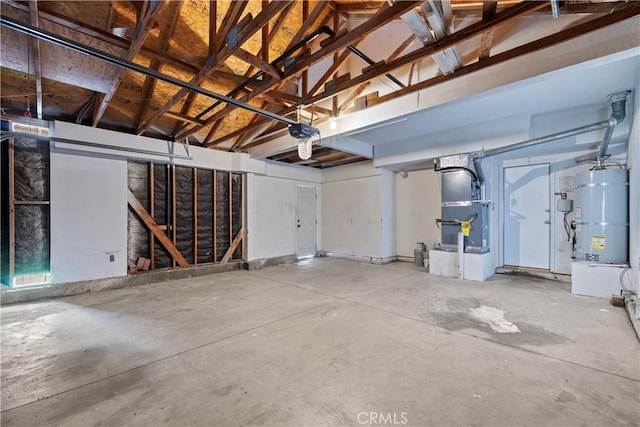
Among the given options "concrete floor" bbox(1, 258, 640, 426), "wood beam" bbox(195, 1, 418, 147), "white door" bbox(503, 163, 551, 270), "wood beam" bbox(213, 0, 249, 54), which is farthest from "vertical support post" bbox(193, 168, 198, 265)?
"white door" bbox(503, 163, 551, 270)

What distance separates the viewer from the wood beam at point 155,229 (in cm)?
468

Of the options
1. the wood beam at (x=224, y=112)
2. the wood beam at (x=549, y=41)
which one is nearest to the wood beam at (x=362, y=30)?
the wood beam at (x=224, y=112)

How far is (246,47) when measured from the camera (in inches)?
152

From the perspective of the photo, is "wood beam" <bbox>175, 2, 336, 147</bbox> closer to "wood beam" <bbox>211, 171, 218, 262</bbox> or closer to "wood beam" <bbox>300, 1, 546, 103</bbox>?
"wood beam" <bbox>211, 171, 218, 262</bbox>

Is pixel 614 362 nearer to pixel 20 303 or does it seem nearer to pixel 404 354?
pixel 404 354

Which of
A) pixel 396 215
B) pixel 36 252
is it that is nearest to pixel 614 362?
pixel 396 215

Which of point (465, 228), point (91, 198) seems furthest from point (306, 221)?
point (91, 198)

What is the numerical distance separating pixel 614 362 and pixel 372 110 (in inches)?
136

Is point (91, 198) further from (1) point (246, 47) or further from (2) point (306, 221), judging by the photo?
(2) point (306, 221)

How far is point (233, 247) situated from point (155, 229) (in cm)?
157

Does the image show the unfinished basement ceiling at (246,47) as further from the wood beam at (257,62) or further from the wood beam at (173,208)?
the wood beam at (173,208)

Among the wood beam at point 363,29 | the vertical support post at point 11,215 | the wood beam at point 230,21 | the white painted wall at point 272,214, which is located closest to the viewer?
the wood beam at point 363,29

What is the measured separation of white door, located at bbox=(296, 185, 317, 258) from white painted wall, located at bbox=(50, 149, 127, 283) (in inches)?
151

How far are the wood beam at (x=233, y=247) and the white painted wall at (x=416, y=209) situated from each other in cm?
377
